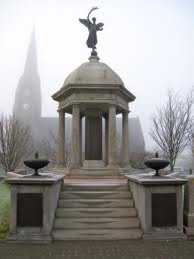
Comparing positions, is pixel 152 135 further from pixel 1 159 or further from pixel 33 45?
pixel 33 45

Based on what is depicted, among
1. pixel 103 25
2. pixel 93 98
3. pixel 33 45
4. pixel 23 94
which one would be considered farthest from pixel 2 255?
pixel 33 45

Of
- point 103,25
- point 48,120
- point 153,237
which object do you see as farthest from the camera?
point 48,120

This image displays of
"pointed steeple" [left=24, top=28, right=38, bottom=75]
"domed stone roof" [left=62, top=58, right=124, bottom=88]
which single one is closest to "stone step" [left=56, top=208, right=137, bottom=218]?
"domed stone roof" [left=62, top=58, right=124, bottom=88]

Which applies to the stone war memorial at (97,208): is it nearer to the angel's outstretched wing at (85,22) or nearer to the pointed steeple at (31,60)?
the angel's outstretched wing at (85,22)

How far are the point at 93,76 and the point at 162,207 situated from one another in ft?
31.2

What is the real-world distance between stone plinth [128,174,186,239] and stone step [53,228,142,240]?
0.40 meters

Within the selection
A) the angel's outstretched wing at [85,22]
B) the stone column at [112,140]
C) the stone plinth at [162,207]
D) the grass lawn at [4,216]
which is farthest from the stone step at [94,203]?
the angel's outstretched wing at [85,22]

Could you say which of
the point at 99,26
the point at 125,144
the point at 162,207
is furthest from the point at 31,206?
the point at 99,26

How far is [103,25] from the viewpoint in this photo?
20.0 metres

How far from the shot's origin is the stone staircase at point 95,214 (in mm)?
9562

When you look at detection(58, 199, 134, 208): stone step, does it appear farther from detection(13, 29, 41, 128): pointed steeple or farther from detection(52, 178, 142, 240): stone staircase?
detection(13, 29, 41, 128): pointed steeple

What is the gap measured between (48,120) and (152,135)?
71.4 m

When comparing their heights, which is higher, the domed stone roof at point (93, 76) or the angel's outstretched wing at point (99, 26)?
the angel's outstretched wing at point (99, 26)

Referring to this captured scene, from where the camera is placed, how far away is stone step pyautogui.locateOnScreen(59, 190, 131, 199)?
1132 cm
